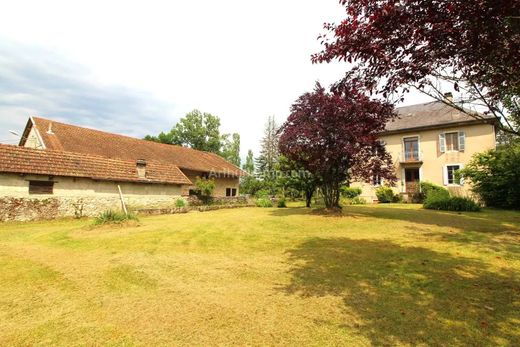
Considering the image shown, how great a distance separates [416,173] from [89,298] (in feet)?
89.5

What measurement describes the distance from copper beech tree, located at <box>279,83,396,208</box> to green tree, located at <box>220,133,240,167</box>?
40.0m

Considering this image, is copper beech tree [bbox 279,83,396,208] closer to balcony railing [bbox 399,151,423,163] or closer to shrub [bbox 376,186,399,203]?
A: shrub [bbox 376,186,399,203]

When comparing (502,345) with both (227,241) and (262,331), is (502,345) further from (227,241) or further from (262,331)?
(227,241)

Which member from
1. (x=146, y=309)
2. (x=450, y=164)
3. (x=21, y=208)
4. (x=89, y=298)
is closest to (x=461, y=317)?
(x=146, y=309)

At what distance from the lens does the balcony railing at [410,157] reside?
2489 centimetres

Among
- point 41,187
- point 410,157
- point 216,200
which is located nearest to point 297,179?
point 216,200

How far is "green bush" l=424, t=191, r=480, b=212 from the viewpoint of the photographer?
1550 centimetres

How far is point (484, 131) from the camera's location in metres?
22.2

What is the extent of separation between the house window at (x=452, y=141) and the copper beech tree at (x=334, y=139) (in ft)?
46.1

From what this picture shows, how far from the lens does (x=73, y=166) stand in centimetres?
1486

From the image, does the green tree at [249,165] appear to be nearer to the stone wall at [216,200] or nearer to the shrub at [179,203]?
the stone wall at [216,200]

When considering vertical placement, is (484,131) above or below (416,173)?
above

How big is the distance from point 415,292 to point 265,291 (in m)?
2.12

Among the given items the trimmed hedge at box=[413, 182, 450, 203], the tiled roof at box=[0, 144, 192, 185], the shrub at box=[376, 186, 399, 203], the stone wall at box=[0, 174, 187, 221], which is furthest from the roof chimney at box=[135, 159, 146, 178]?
the trimmed hedge at box=[413, 182, 450, 203]
